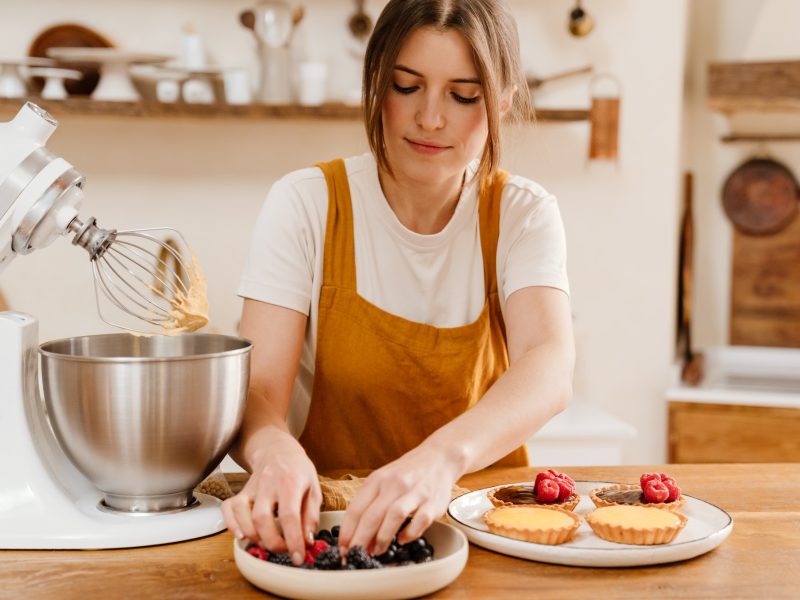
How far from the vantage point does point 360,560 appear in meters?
0.88

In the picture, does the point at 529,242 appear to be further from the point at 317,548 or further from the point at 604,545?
the point at 317,548

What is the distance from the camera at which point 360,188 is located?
5.09 ft

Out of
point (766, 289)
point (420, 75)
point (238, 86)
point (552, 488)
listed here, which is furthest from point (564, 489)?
point (766, 289)

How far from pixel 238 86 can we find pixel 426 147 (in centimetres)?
159

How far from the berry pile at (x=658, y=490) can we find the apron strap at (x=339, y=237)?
58cm

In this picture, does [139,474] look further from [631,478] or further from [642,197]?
[642,197]

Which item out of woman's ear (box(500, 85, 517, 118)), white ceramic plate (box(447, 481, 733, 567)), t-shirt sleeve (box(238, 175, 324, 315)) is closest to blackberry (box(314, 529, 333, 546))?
white ceramic plate (box(447, 481, 733, 567))

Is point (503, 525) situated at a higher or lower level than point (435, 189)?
lower

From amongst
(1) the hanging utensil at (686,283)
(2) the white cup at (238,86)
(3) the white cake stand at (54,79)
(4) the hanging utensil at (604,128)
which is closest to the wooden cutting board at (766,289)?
(1) the hanging utensil at (686,283)

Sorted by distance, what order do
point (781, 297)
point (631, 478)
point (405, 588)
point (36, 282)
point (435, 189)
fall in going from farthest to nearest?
point (781, 297) < point (36, 282) < point (435, 189) < point (631, 478) < point (405, 588)

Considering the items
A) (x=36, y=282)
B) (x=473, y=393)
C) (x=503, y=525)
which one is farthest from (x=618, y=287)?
(x=503, y=525)

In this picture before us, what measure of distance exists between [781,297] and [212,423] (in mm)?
2800

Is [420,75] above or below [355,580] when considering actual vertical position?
above

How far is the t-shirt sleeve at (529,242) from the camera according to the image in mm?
1446
